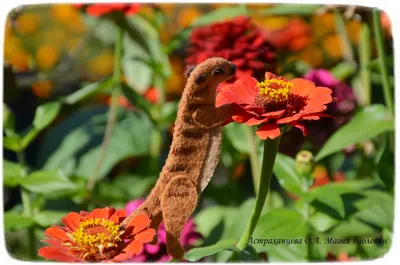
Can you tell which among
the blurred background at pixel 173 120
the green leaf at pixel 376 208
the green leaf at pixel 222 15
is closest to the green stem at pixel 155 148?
the blurred background at pixel 173 120

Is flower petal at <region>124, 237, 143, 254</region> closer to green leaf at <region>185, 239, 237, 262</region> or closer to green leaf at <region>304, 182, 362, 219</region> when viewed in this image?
green leaf at <region>185, 239, 237, 262</region>

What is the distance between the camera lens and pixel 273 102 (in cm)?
31

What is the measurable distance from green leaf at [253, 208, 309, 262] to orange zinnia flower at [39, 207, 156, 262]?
3.0 inches

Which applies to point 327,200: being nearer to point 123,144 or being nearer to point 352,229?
point 352,229

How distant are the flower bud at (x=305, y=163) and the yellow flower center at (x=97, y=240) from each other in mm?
152

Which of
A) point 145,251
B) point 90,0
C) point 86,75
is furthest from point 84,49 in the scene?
point 145,251

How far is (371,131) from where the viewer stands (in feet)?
1.53

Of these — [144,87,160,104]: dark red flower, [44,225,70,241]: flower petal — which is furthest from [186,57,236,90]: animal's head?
[144,87,160,104]: dark red flower

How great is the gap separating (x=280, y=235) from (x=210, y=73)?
0.13 m

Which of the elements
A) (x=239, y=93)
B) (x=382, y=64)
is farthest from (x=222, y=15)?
(x=239, y=93)

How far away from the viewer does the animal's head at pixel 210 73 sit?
30 centimetres

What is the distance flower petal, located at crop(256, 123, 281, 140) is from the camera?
29 centimetres

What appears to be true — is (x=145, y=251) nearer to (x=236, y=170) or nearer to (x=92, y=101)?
(x=236, y=170)

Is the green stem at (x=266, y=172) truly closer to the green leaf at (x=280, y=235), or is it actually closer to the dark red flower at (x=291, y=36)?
the green leaf at (x=280, y=235)
